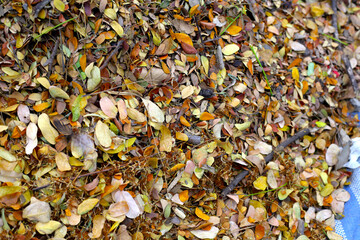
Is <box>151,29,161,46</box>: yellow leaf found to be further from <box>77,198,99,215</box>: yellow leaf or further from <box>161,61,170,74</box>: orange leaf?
<box>77,198,99,215</box>: yellow leaf

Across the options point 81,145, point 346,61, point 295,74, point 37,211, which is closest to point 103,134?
point 81,145

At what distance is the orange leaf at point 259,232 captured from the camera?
1150 millimetres

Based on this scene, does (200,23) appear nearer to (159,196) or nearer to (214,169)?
(214,169)

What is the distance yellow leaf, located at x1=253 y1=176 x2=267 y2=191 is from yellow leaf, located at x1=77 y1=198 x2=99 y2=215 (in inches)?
21.3

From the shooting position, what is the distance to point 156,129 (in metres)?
1.10

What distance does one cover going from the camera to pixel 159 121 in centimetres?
109

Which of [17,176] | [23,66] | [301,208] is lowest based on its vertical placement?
[301,208]

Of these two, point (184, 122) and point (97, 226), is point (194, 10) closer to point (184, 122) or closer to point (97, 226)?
point (184, 122)

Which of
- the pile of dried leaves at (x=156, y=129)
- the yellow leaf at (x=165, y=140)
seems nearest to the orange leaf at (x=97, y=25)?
the pile of dried leaves at (x=156, y=129)

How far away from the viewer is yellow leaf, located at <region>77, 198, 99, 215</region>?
0.97 metres

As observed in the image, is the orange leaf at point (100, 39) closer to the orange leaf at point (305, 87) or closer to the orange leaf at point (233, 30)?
the orange leaf at point (233, 30)

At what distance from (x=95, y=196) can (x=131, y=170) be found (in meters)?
0.13

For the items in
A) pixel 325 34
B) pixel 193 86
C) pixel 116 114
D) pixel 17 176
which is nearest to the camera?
pixel 17 176

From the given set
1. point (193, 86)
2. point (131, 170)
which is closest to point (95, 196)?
point (131, 170)
